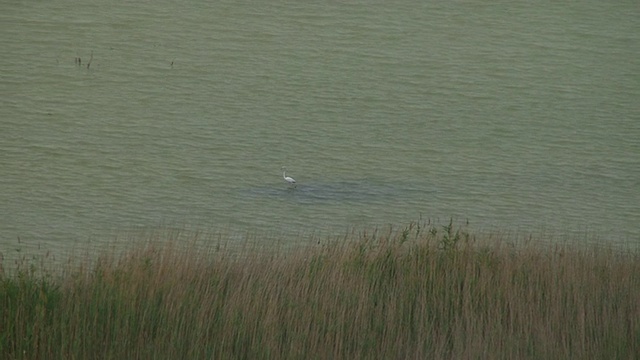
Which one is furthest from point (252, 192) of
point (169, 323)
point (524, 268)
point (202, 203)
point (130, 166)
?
point (169, 323)

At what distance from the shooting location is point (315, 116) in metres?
8.13

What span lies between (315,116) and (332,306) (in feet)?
13.3

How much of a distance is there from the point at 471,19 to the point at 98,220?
15.1 ft

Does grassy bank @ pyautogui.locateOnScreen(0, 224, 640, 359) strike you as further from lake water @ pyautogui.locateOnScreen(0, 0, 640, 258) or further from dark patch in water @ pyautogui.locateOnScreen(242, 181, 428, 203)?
dark patch in water @ pyautogui.locateOnScreen(242, 181, 428, 203)

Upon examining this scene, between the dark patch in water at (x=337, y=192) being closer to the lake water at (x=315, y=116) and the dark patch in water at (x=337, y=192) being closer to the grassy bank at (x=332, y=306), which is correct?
the lake water at (x=315, y=116)

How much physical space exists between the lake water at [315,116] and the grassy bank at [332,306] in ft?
5.20

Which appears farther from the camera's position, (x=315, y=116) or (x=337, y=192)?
(x=315, y=116)

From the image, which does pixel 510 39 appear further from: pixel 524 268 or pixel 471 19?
pixel 524 268

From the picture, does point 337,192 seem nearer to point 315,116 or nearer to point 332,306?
point 315,116

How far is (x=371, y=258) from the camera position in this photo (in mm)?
4754

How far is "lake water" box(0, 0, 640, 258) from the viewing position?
22.1ft

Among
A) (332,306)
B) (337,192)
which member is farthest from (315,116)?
(332,306)

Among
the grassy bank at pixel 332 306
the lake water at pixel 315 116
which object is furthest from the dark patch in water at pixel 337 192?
the grassy bank at pixel 332 306

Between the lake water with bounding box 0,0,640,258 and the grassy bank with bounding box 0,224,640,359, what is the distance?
5.20 feet
